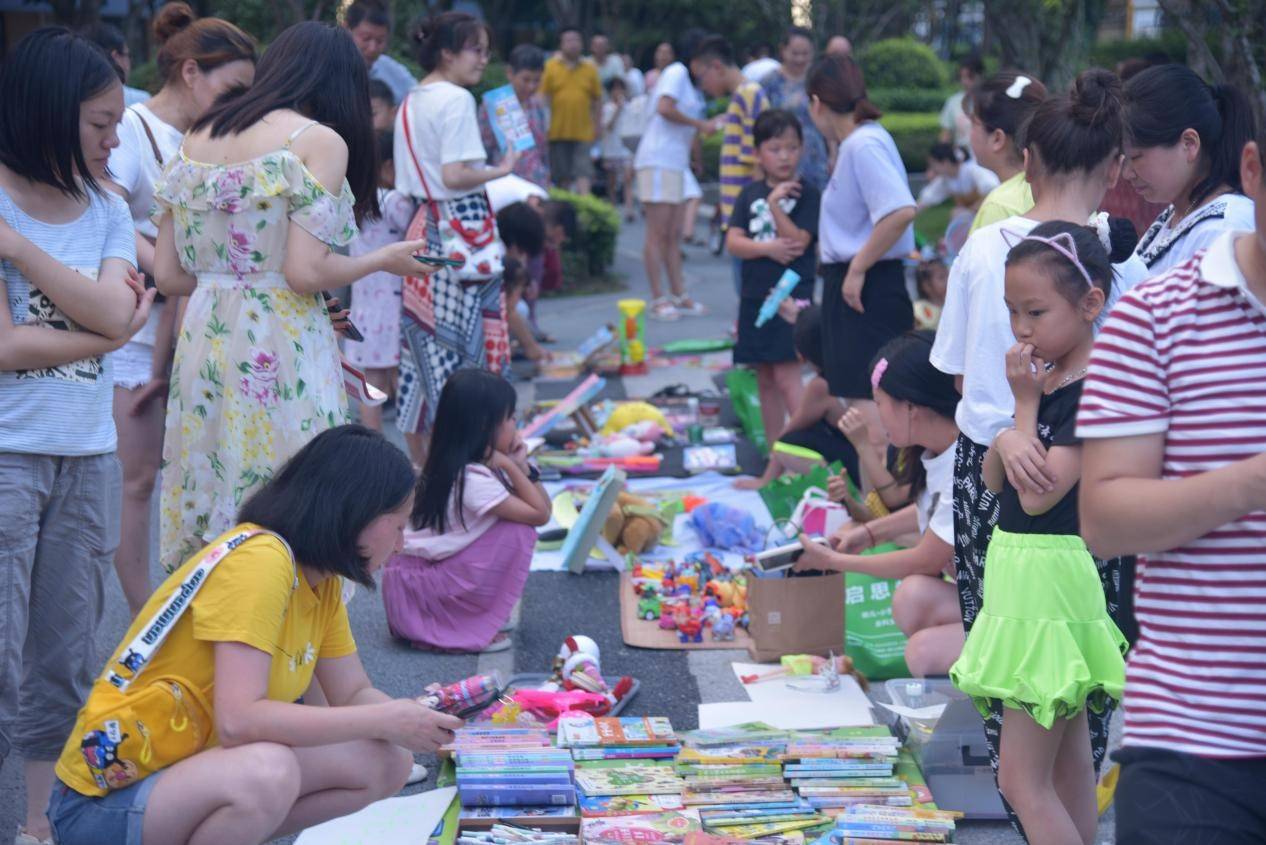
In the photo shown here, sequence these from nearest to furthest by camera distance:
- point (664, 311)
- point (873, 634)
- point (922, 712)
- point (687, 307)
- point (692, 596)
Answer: point (922, 712)
point (873, 634)
point (692, 596)
point (664, 311)
point (687, 307)

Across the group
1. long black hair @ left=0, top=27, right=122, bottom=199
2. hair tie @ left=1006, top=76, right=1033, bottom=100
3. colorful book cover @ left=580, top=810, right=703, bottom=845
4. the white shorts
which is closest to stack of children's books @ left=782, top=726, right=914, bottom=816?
colorful book cover @ left=580, top=810, right=703, bottom=845

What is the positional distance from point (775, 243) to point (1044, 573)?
4277 millimetres

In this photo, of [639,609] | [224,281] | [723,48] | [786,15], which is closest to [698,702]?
[639,609]

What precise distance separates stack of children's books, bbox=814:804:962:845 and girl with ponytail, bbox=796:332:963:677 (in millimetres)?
698

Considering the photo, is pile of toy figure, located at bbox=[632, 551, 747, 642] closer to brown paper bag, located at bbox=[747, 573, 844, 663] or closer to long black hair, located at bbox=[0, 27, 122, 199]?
brown paper bag, located at bbox=[747, 573, 844, 663]

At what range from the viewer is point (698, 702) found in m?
4.54

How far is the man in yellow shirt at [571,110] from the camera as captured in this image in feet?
49.6

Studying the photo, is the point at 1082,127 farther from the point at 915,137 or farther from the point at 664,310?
the point at 915,137

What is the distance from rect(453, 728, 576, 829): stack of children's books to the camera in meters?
3.56

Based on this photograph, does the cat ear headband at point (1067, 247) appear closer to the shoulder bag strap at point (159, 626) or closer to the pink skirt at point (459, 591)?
the shoulder bag strap at point (159, 626)

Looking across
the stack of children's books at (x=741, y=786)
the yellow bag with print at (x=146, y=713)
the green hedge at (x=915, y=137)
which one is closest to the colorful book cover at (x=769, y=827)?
the stack of children's books at (x=741, y=786)

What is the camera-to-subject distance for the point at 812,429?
6.55 m

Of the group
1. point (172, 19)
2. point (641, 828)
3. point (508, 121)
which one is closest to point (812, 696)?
point (641, 828)

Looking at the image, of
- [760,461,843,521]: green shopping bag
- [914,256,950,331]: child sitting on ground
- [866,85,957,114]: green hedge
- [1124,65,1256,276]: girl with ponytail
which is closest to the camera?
[1124,65,1256,276]: girl with ponytail
